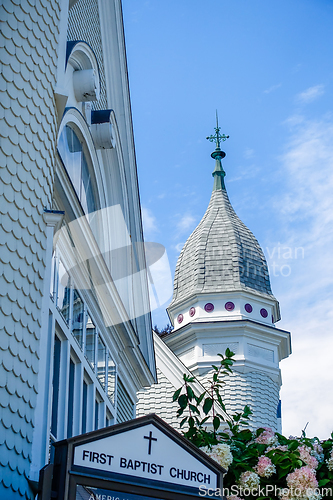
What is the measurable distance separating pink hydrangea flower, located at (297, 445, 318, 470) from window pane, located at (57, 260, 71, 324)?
2.82 meters

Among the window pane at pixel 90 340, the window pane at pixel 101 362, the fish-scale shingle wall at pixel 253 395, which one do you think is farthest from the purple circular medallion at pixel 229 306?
the window pane at pixel 90 340

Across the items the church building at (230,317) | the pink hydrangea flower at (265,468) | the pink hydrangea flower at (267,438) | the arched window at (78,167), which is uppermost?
the church building at (230,317)

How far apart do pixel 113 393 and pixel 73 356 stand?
2.74m

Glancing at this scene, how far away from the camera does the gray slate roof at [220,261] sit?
2488cm

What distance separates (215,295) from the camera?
24422mm

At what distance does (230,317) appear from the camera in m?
23.8

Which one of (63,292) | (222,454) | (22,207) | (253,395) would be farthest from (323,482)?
(253,395)

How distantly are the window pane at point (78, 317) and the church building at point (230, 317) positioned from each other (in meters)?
12.2

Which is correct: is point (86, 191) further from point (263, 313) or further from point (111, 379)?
point (263, 313)

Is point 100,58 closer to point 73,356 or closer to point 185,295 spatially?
point 73,356

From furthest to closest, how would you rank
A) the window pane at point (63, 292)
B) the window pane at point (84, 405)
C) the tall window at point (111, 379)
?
the tall window at point (111, 379), the window pane at point (84, 405), the window pane at point (63, 292)

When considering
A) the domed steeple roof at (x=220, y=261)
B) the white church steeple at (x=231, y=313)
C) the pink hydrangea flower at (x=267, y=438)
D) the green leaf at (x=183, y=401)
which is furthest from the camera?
the domed steeple roof at (x=220, y=261)

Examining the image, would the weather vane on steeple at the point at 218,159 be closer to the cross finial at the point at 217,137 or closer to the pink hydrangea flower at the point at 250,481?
the cross finial at the point at 217,137

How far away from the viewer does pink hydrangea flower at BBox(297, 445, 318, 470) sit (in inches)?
245
